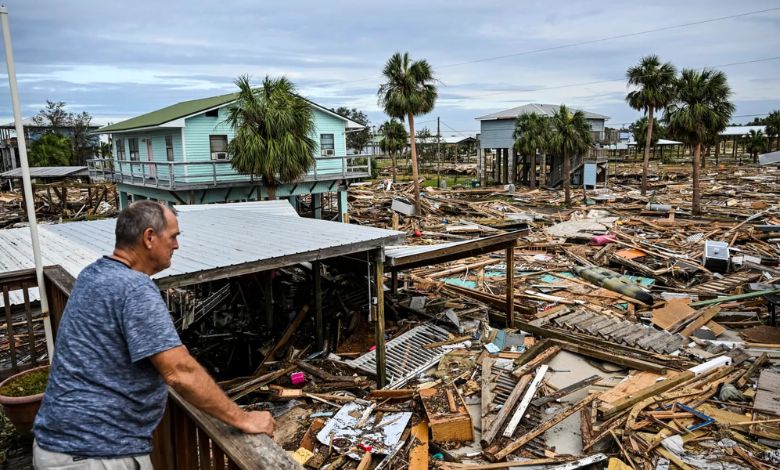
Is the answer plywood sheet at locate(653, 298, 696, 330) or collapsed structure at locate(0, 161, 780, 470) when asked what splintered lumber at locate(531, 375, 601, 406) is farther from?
plywood sheet at locate(653, 298, 696, 330)

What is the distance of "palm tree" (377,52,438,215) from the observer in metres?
29.2

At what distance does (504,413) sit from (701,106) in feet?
87.6

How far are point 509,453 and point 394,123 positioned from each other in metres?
50.3

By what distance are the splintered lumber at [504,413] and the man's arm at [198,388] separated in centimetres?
599

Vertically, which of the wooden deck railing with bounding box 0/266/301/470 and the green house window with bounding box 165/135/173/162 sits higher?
the green house window with bounding box 165/135/173/162

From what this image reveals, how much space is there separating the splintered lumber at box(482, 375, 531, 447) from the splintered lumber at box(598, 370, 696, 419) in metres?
1.25

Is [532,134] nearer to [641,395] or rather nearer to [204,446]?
[641,395]

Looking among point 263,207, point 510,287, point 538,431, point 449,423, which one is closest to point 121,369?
point 449,423

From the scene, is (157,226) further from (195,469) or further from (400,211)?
(400,211)

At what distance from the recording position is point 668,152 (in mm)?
89250

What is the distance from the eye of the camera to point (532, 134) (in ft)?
143

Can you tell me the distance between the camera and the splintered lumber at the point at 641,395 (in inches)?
318

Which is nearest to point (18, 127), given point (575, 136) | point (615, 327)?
point (615, 327)

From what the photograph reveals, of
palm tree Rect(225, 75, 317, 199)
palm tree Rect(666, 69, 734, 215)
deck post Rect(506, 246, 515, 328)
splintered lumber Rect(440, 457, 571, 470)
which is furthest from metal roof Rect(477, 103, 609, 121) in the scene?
splintered lumber Rect(440, 457, 571, 470)
